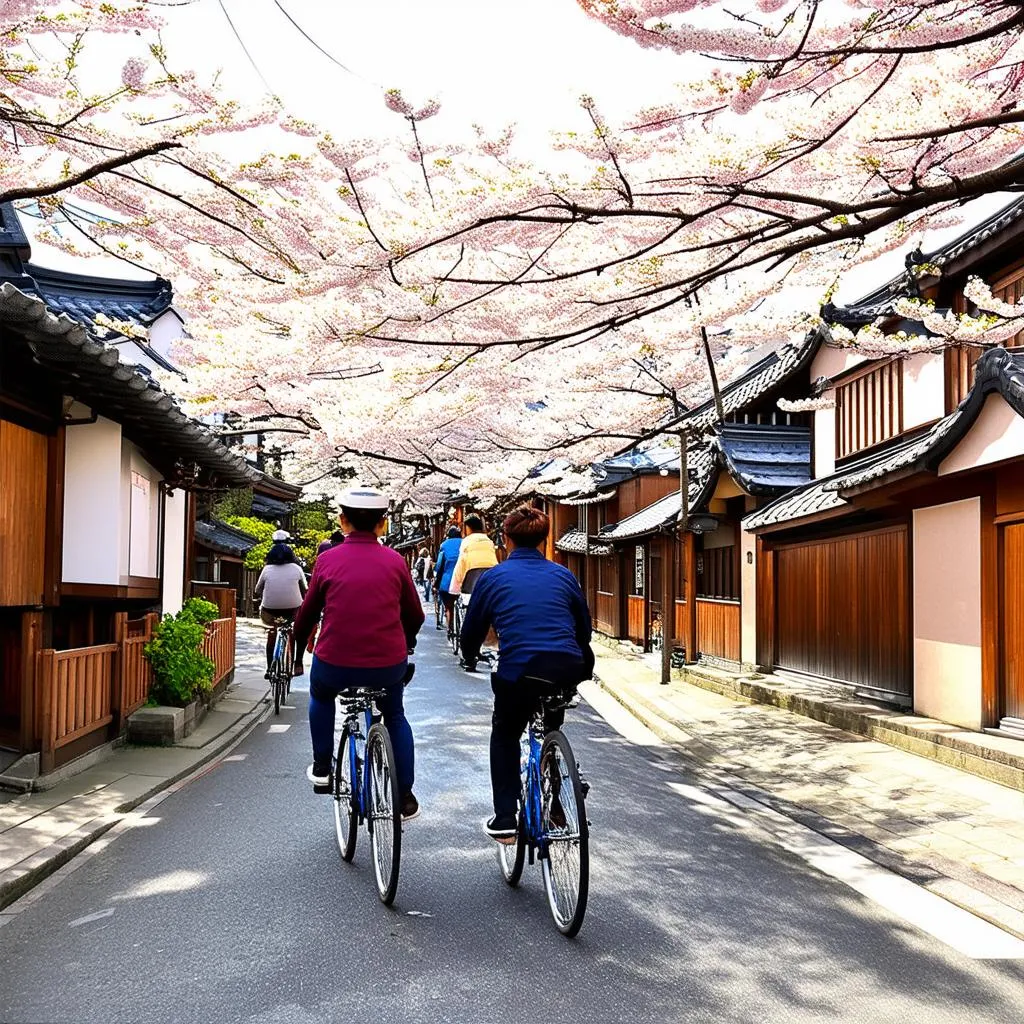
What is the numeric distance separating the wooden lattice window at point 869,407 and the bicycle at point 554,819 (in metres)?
11.2

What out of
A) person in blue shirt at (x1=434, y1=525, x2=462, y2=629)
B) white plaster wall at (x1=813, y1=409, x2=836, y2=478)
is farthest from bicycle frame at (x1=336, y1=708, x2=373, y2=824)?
white plaster wall at (x1=813, y1=409, x2=836, y2=478)

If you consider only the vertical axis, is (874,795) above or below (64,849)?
below

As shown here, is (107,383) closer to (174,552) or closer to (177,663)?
(177,663)

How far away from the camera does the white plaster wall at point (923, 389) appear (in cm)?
1359

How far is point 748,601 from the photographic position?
760 inches

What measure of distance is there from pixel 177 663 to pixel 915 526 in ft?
29.2

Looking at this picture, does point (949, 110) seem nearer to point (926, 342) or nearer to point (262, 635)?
point (926, 342)

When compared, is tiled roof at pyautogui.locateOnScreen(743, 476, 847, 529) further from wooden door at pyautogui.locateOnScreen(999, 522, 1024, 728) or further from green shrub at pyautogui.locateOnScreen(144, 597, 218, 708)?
green shrub at pyautogui.locateOnScreen(144, 597, 218, 708)

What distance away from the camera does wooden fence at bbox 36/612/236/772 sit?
313 inches

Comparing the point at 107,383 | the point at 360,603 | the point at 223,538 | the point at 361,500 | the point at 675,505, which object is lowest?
the point at 360,603

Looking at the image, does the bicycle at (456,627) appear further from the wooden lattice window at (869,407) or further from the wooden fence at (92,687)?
the wooden fence at (92,687)

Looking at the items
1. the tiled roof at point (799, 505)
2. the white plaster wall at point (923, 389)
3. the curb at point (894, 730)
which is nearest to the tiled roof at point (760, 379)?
the tiled roof at point (799, 505)

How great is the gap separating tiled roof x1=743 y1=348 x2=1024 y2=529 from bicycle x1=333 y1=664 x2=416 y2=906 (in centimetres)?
632

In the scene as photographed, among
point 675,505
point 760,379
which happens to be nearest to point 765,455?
point 760,379
